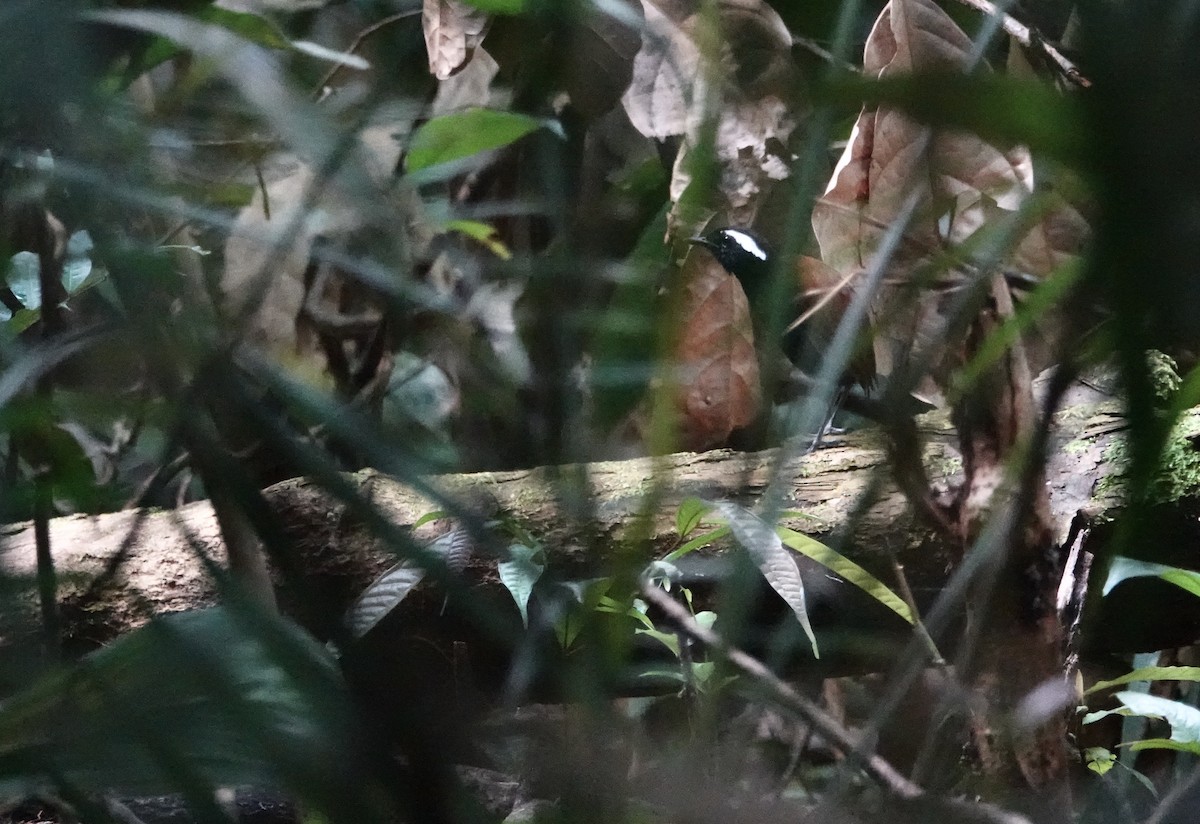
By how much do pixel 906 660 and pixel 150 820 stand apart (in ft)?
1.99

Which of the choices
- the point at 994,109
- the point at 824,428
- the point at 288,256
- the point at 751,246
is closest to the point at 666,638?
the point at 824,428

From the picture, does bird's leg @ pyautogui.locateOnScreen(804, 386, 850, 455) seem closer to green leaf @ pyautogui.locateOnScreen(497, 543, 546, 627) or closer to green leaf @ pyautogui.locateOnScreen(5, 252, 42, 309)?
green leaf @ pyautogui.locateOnScreen(497, 543, 546, 627)

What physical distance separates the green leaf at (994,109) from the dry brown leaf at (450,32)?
0.85 metres

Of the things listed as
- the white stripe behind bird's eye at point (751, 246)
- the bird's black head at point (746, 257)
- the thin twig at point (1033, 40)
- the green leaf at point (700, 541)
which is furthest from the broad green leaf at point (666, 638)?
the white stripe behind bird's eye at point (751, 246)

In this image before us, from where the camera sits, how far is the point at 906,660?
16.3 inches

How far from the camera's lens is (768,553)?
592mm

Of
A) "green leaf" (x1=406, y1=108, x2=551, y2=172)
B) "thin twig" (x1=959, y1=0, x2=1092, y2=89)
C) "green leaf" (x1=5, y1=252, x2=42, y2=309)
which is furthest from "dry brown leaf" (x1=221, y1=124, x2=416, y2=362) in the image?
"thin twig" (x1=959, y1=0, x2=1092, y2=89)

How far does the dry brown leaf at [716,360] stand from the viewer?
0.85m

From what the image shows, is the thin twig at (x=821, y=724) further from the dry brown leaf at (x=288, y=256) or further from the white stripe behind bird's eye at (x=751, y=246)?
the white stripe behind bird's eye at (x=751, y=246)

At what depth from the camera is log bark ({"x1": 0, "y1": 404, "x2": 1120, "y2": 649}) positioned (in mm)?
714

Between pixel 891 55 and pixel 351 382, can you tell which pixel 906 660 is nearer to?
pixel 891 55

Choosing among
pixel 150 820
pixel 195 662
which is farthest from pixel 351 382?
pixel 195 662

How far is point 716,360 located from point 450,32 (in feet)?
1.38

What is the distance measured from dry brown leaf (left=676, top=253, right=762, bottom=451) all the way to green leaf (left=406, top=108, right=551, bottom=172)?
1.06 feet
